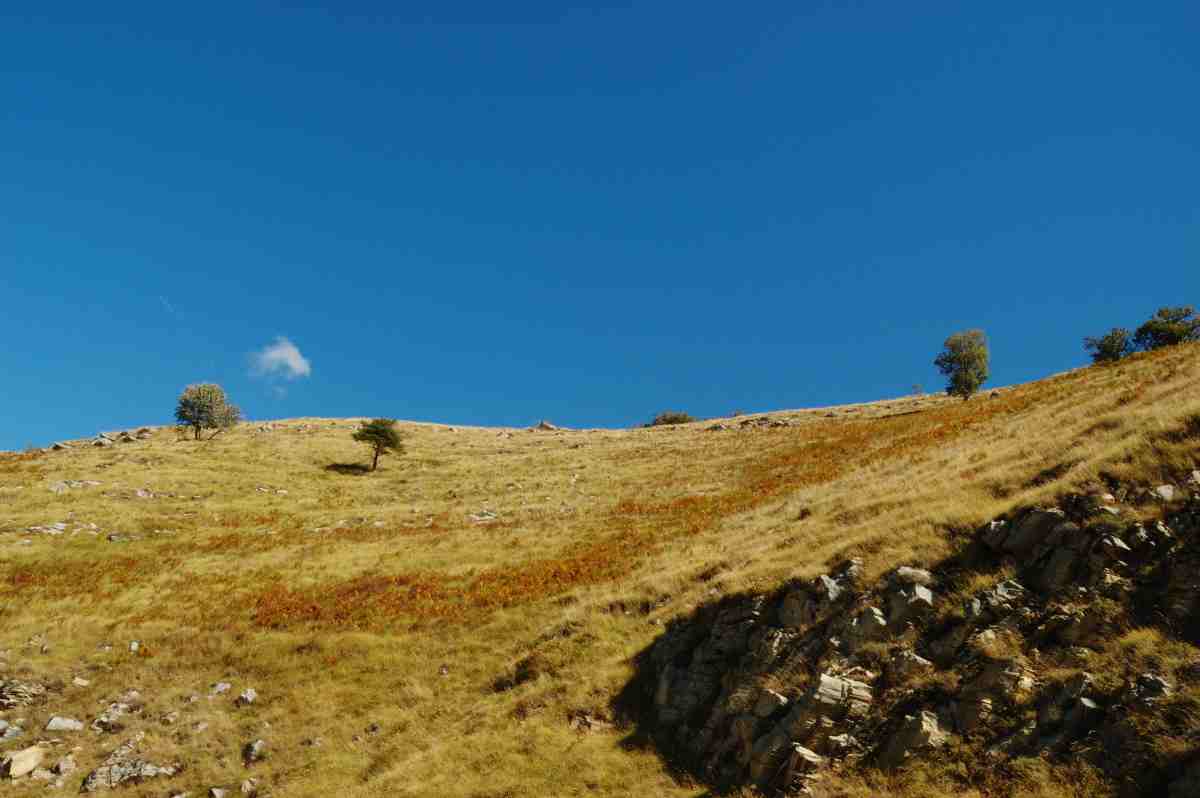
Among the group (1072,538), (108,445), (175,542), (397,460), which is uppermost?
(108,445)

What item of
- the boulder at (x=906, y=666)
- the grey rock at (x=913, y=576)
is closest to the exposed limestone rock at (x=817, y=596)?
the grey rock at (x=913, y=576)

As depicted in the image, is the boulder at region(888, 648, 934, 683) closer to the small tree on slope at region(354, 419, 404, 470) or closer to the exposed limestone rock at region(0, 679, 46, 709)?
the exposed limestone rock at region(0, 679, 46, 709)

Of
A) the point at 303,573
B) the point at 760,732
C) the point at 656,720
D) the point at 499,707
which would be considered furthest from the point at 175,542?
the point at 760,732

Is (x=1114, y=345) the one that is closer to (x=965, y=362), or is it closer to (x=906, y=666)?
(x=965, y=362)

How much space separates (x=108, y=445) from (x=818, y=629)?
7859 centimetres

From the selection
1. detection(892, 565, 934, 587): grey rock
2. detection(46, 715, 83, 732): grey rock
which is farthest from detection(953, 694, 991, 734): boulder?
detection(46, 715, 83, 732): grey rock

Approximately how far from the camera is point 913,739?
10305 mm

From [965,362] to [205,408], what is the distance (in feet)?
316

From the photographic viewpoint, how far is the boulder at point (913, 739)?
10.2 m

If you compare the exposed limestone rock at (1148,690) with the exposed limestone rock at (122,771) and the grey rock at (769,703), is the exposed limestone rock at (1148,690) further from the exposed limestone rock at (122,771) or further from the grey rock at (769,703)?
the exposed limestone rock at (122,771)

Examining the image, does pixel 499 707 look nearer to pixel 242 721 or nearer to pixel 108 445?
pixel 242 721

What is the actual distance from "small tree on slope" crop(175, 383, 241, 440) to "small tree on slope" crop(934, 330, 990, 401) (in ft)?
306

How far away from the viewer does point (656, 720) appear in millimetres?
15312

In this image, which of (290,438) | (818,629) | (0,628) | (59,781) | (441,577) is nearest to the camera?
(818,629)
